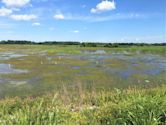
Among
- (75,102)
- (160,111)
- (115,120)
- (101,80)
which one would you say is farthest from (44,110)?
(101,80)

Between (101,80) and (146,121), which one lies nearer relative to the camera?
(146,121)

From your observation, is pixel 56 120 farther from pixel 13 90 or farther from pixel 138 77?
pixel 138 77

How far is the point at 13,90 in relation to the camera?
16.6 meters

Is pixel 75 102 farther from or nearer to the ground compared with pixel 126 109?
nearer to the ground

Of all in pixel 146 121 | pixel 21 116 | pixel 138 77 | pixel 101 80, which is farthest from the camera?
pixel 138 77

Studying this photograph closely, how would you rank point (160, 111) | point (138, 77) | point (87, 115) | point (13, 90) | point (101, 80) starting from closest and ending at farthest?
point (160, 111) < point (87, 115) < point (13, 90) < point (101, 80) < point (138, 77)

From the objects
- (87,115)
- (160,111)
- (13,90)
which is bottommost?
(13,90)

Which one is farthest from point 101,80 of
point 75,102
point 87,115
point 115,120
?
point 115,120

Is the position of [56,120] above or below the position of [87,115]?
above

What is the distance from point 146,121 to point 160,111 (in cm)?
64

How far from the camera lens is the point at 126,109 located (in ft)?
21.7

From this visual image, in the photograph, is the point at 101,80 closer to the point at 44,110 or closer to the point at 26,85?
the point at 26,85

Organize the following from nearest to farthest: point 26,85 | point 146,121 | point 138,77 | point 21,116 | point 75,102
Answer: point 21,116 → point 146,121 → point 75,102 → point 26,85 → point 138,77

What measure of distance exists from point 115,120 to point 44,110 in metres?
1.58
